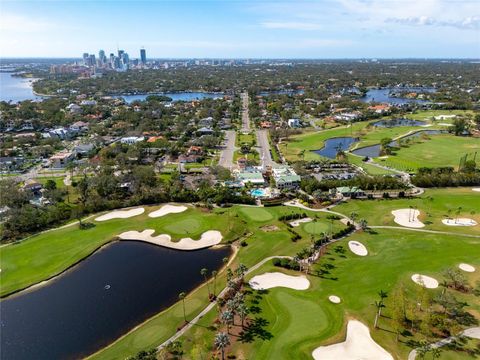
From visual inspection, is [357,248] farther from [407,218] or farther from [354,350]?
[354,350]

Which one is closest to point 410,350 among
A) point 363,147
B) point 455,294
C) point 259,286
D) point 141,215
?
point 455,294

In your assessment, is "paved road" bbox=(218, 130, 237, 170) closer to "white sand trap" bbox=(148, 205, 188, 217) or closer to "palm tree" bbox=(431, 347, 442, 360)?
"white sand trap" bbox=(148, 205, 188, 217)

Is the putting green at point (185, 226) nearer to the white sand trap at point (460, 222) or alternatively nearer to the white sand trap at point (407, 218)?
the white sand trap at point (407, 218)

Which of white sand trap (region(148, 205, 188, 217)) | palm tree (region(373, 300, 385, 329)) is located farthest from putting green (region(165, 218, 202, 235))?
palm tree (region(373, 300, 385, 329))

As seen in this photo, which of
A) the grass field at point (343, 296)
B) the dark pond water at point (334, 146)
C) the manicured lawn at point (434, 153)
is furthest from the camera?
the dark pond water at point (334, 146)

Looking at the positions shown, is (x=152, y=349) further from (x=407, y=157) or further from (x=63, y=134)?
Answer: (x=63, y=134)

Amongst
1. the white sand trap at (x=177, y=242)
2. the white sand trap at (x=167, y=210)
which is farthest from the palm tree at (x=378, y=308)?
the white sand trap at (x=167, y=210)
